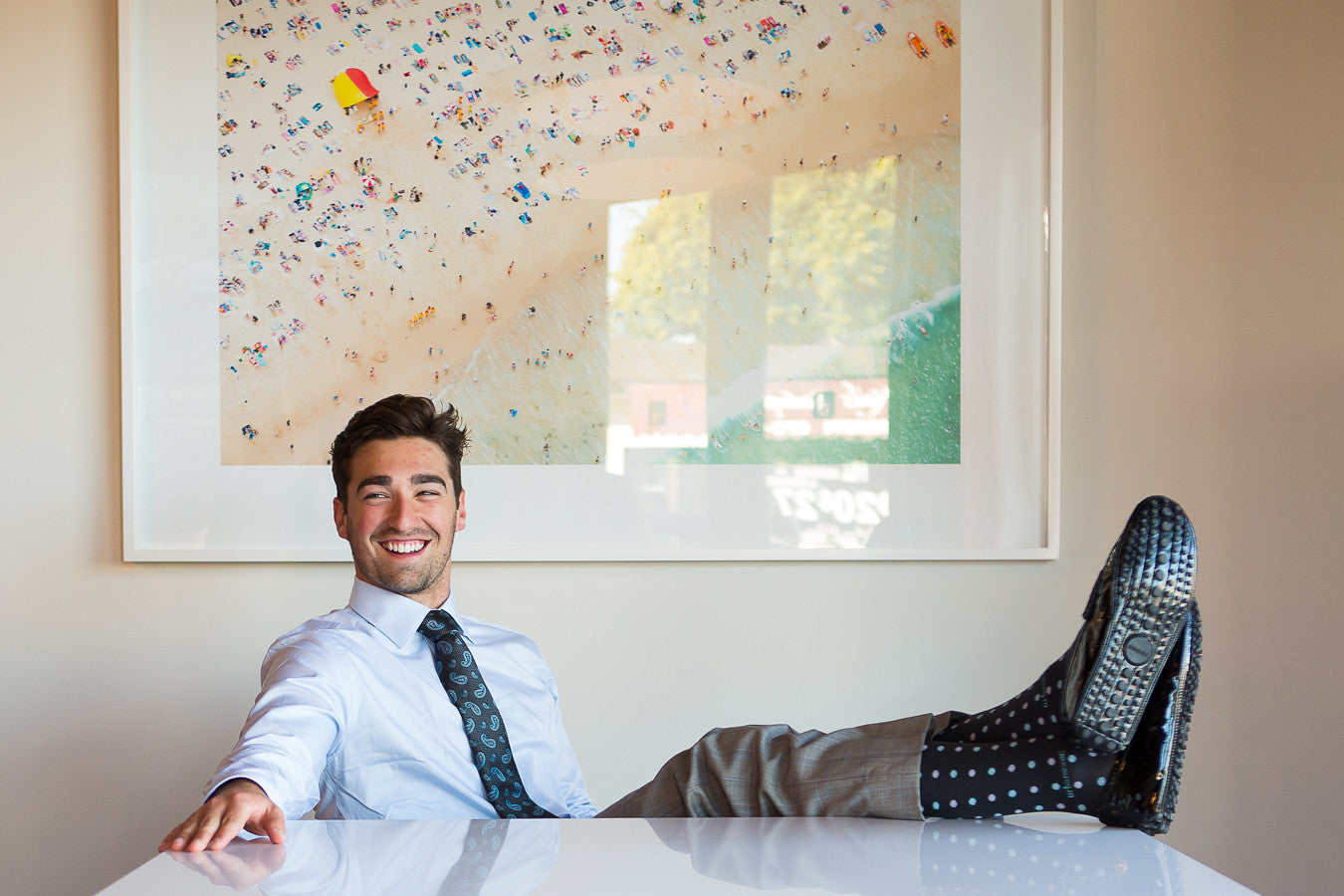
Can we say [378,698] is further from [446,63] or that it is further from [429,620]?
[446,63]

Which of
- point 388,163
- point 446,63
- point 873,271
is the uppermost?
point 446,63

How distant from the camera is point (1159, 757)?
4.19ft

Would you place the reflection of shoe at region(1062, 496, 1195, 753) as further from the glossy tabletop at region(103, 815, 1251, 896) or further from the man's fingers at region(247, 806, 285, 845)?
the man's fingers at region(247, 806, 285, 845)

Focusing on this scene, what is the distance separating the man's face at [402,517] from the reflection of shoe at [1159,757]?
42.9 inches

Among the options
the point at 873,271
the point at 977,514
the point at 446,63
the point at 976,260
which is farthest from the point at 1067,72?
the point at 446,63

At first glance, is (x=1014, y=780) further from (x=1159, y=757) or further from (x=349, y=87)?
(x=349, y=87)

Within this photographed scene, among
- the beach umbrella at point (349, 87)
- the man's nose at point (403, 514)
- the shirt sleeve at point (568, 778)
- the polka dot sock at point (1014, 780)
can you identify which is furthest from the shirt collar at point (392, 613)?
the beach umbrella at point (349, 87)

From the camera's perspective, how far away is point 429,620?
1.68m

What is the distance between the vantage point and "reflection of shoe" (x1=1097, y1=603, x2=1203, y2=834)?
1274 millimetres

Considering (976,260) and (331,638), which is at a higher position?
(976,260)

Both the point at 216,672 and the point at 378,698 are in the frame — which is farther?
the point at 216,672

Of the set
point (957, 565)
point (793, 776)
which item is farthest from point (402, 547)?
point (957, 565)

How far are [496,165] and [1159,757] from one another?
157 centimetres

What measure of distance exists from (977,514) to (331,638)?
1258mm
